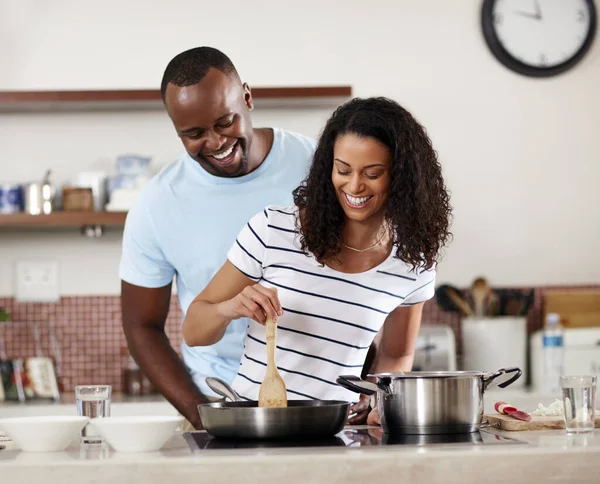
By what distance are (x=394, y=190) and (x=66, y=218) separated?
1.95 meters

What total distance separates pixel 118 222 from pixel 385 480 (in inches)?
93.7

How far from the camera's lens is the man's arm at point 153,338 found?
226cm

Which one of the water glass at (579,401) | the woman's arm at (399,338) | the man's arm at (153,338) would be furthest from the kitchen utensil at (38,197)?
the water glass at (579,401)

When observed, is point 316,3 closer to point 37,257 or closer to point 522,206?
point 522,206

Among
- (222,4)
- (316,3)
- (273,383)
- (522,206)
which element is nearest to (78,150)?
(222,4)

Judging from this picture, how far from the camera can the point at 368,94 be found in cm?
383

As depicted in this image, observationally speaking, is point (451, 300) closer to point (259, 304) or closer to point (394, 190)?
point (394, 190)

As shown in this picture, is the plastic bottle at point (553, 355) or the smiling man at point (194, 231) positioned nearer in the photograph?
the smiling man at point (194, 231)

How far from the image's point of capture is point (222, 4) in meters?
3.82

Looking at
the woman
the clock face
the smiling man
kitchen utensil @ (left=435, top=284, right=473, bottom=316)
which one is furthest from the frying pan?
the clock face

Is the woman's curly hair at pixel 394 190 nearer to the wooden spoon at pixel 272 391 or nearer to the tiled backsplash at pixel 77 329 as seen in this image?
the wooden spoon at pixel 272 391

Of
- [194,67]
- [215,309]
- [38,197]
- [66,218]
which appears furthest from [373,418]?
[38,197]

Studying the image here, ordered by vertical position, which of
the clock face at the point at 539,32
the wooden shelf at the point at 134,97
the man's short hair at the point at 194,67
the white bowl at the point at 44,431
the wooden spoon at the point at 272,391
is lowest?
the white bowl at the point at 44,431

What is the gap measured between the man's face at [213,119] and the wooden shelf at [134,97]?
1346 mm
